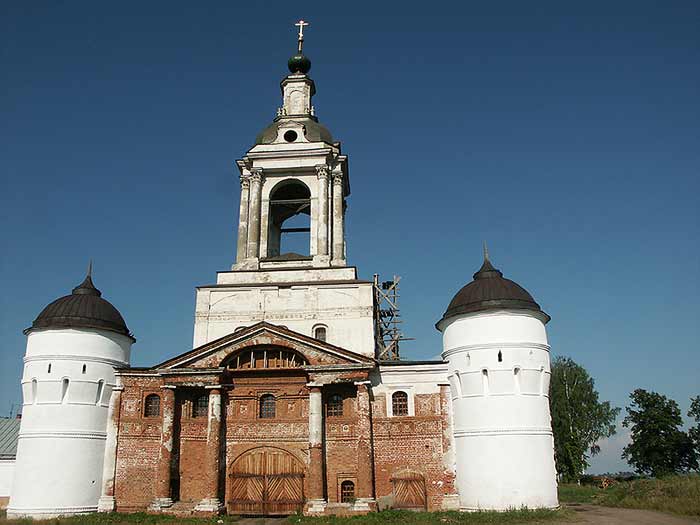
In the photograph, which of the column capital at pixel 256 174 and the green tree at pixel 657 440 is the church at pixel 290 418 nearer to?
the column capital at pixel 256 174

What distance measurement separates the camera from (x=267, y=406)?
2417 cm

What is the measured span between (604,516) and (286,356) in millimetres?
12774

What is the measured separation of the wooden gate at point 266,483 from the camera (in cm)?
2264

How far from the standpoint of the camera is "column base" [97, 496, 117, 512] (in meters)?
23.0

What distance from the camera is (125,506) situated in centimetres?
2317

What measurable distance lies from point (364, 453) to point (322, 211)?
1162 cm

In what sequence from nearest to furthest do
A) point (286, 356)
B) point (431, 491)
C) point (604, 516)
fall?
1. point (604, 516)
2. point (431, 491)
3. point (286, 356)

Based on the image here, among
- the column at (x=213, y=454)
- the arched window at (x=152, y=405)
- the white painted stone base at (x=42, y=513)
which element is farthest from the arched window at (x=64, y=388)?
the column at (x=213, y=454)

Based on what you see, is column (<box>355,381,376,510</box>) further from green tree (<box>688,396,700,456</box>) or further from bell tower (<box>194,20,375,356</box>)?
green tree (<box>688,396,700,456</box>)

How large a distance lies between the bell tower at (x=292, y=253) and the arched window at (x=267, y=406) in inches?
126

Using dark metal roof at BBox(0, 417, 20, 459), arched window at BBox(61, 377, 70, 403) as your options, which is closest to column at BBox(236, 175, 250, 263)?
arched window at BBox(61, 377, 70, 403)

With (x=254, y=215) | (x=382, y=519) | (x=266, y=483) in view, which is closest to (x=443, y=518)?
(x=382, y=519)

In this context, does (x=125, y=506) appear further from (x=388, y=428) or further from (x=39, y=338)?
(x=388, y=428)

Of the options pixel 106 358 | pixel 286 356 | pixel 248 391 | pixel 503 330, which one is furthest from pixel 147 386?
pixel 503 330
